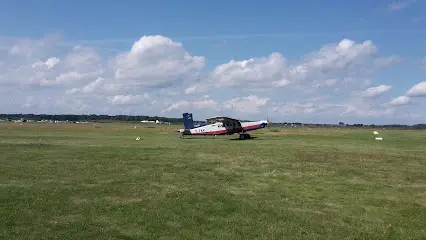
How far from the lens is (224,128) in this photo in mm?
51094

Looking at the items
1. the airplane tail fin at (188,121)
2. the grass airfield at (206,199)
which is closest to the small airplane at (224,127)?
the airplane tail fin at (188,121)

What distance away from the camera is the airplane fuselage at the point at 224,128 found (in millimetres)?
50688

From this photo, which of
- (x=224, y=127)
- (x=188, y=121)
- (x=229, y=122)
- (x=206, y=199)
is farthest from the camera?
(x=188, y=121)

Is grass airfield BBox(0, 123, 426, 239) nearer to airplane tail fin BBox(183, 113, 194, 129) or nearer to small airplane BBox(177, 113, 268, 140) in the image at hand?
small airplane BBox(177, 113, 268, 140)

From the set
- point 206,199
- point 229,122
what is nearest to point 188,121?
point 229,122

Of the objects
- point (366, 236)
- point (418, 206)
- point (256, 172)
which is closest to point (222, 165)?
point (256, 172)

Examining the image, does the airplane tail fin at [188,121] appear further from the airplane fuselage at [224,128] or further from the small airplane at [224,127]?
the airplane fuselage at [224,128]

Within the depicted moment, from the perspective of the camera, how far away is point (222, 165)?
Result: 21375 mm

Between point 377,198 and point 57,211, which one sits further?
point 377,198

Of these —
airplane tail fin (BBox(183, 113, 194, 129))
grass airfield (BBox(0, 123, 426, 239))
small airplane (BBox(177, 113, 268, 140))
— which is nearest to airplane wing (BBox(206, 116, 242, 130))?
small airplane (BBox(177, 113, 268, 140))

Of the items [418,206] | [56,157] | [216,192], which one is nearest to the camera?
[418,206]

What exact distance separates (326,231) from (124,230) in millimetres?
5532

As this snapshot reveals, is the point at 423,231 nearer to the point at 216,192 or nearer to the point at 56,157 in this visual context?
the point at 216,192

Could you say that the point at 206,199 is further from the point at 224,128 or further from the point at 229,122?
the point at 224,128
